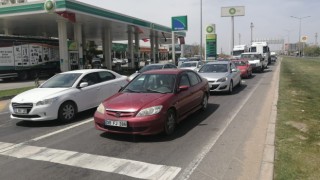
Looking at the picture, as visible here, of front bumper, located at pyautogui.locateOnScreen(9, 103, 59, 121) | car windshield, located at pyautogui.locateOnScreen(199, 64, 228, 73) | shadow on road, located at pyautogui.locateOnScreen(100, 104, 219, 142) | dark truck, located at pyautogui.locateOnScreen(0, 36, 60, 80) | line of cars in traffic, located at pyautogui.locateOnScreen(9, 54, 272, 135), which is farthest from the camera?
dark truck, located at pyautogui.locateOnScreen(0, 36, 60, 80)

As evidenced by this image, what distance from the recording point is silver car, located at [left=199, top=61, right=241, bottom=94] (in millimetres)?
14820

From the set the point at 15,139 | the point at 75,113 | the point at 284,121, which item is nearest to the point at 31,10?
the point at 75,113

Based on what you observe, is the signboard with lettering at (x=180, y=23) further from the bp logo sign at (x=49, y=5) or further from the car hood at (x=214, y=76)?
the car hood at (x=214, y=76)

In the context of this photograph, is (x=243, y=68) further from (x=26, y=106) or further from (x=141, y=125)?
(x=141, y=125)

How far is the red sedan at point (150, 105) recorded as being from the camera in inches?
284

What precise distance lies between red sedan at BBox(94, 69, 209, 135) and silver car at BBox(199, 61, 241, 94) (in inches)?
209

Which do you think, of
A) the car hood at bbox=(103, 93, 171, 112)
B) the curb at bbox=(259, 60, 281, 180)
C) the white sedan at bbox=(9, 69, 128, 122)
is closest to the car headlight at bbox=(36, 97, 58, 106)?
the white sedan at bbox=(9, 69, 128, 122)

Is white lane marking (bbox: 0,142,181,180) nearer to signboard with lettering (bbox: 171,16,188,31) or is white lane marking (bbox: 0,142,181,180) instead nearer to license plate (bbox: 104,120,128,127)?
license plate (bbox: 104,120,128,127)

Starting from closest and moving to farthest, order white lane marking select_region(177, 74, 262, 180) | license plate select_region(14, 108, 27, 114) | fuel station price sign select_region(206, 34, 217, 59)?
white lane marking select_region(177, 74, 262, 180) → license plate select_region(14, 108, 27, 114) → fuel station price sign select_region(206, 34, 217, 59)

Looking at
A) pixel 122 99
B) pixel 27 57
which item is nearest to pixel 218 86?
pixel 122 99

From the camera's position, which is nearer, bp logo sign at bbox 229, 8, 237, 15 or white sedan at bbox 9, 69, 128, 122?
white sedan at bbox 9, 69, 128, 122

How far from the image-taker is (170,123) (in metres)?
7.81

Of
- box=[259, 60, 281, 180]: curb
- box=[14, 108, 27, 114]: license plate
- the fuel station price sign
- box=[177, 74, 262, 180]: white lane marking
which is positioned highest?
the fuel station price sign

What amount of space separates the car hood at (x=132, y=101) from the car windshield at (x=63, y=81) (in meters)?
2.72
